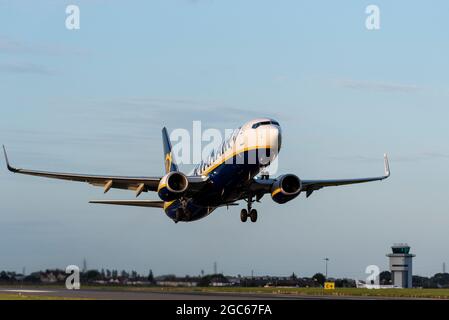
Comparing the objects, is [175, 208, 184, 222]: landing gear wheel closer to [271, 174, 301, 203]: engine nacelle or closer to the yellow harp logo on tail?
[271, 174, 301, 203]: engine nacelle

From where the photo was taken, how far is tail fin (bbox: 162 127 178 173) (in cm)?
9186

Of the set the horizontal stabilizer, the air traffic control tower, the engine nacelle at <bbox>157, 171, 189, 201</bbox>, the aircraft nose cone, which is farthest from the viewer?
the air traffic control tower

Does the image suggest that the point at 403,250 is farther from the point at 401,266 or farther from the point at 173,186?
the point at 173,186

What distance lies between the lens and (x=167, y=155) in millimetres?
95438

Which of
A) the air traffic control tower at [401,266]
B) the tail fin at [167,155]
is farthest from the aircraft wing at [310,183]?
the air traffic control tower at [401,266]

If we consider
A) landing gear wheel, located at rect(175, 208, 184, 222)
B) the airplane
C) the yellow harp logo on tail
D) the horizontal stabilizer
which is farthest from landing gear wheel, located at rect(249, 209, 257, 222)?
the yellow harp logo on tail

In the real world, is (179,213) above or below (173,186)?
below

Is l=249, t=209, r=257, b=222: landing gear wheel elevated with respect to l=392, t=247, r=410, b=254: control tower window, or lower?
elevated

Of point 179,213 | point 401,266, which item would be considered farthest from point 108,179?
point 401,266

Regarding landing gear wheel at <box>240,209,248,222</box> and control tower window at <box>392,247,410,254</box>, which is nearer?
landing gear wheel at <box>240,209,248,222</box>

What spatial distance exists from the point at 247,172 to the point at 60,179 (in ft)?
61.1

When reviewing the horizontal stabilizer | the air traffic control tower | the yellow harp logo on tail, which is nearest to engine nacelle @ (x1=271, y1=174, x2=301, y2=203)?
the horizontal stabilizer

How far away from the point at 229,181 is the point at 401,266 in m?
118

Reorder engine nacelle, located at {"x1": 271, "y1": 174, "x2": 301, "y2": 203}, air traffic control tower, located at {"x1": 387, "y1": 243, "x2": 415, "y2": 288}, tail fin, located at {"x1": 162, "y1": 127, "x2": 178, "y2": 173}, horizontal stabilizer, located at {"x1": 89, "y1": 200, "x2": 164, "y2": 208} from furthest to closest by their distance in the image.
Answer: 1. air traffic control tower, located at {"x1": 387, "y1": 243, "x2": 415, "y2": 288}
2. tail fin, located at {"x1": 162, "y1": 127, "x2": 178, "y2": 173}
3. horizontal stabilizer, located at {"x1": 89, "y1": 200, "x2": 164, "y2": 208}
4. engine nacelle, located at {"x1": 271, "y1": 174, "x2": 301, "y2": 203}
